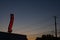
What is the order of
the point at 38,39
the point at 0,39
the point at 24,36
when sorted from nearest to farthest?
the point at 0,39 → the point at 24,36 → the point at 38,39

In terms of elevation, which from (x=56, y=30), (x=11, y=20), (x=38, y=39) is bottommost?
(x=38, y=39)

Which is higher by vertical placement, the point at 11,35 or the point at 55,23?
the point at 55,23

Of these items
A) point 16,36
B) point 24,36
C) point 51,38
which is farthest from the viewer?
point 51,38

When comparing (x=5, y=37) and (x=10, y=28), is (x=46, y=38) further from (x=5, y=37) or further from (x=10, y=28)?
(x=5, y=37)

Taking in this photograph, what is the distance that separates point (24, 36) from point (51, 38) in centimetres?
1686

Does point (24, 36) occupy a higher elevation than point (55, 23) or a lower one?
lower

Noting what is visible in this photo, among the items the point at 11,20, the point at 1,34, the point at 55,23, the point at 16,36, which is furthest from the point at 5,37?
the point at 55,23

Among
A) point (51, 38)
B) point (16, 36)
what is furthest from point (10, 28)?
point (51, 38)

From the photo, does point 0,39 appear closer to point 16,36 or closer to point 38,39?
point 16,36

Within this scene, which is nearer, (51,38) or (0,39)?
(0,39)

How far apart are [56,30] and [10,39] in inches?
728

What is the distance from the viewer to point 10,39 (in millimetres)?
52625

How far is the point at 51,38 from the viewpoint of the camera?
233 ft

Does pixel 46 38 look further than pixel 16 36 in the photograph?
Yes
